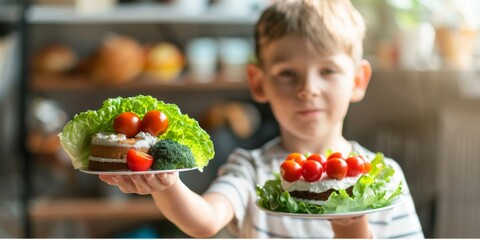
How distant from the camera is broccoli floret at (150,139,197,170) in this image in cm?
86

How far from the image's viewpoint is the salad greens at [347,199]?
37.1 inches

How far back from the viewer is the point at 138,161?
0.87m

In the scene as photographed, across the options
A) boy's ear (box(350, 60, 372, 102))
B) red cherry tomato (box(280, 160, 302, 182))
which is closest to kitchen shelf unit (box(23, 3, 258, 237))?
boy's ear (box(350, 60, 372, 102))

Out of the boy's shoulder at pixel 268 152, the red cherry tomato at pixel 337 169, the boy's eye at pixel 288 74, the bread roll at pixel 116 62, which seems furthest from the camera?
the bread roll at pixel 116 62

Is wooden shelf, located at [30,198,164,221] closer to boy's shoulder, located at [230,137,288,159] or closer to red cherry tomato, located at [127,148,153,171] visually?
boy's shoulder, located at [230,137,288,159]

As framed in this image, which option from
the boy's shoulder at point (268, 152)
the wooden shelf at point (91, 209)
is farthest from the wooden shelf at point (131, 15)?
the boy's shoulder at point (268, 152)

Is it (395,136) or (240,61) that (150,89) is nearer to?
(240,61)

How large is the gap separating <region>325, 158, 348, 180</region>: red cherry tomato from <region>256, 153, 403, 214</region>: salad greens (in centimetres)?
2

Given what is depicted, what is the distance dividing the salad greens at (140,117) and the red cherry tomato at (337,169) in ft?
0.45

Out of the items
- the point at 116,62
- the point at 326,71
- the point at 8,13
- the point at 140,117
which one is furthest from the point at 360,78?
the point at 8,13

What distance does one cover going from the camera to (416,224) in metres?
1.15

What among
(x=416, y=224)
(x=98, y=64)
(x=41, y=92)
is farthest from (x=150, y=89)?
(x=416, y=224)

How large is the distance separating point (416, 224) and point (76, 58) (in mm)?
2310

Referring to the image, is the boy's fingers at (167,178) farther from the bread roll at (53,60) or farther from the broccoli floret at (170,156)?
the bread roll at (53,60)
